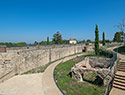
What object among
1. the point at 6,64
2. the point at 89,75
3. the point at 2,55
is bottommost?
the point at 89,75

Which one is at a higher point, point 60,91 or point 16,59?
point 16,59

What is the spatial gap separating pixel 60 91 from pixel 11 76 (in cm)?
730

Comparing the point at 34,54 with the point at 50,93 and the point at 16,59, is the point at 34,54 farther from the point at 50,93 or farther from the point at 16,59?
the point at 50,93

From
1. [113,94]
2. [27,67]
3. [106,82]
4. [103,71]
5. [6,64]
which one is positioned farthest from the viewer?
[27,67]

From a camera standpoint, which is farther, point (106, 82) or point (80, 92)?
point (106, 82)

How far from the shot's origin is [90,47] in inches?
1437

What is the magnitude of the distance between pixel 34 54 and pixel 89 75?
9.93 meters

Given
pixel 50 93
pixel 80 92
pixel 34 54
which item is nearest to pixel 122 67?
pixel 80 92

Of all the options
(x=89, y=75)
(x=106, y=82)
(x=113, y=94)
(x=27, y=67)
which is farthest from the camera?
(x=27, y=67)

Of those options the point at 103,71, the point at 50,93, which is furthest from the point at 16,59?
the point at 103,71

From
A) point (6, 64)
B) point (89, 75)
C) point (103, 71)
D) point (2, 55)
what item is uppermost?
point (2, 55)

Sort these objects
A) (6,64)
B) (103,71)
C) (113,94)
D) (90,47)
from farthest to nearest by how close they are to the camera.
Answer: (90,47)
(6,64)
(103,71)
(113,94)

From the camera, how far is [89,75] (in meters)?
10.8

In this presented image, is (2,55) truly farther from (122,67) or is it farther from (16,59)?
(122,67)
